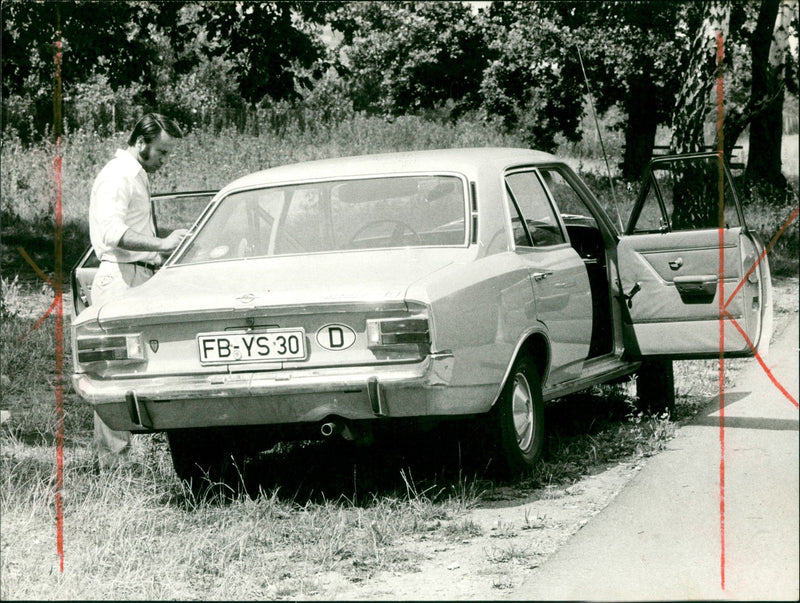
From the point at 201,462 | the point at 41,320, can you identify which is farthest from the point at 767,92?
the point at 201,462

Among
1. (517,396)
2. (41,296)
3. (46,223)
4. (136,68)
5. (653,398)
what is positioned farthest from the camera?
(46,223)

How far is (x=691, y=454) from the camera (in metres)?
6.41

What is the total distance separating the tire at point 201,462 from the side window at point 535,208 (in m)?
1.88

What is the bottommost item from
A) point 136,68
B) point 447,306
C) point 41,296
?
point 41,296

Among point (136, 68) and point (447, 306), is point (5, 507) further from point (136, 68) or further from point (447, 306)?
point (136, 68)

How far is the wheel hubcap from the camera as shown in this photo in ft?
19.0

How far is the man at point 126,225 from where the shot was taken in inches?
249

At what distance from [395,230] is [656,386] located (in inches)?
86.4

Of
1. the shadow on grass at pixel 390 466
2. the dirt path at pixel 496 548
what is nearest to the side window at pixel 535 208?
the shadow on grass at pixel 390 466

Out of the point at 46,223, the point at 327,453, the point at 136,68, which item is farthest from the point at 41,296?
the point at 327,453

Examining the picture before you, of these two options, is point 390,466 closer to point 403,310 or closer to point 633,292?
point 403,310

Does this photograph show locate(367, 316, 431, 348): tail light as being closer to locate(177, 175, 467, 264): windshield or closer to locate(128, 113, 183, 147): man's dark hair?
locate(177, 175, 467, 264): windshield

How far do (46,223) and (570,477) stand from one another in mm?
14157

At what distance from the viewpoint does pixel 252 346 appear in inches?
207
